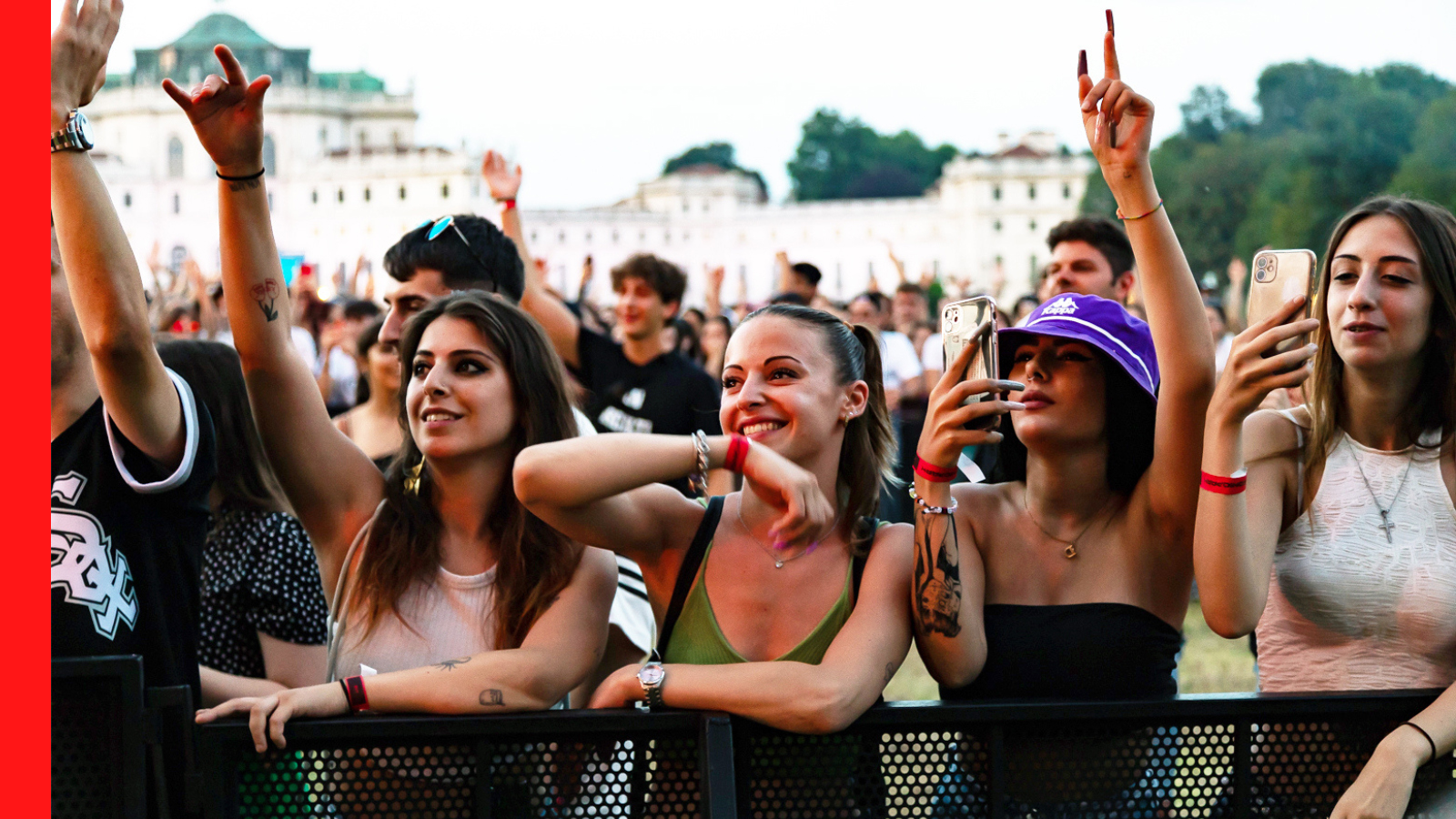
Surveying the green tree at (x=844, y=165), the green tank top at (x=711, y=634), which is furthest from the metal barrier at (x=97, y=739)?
the green tree at (x=844, y=165)

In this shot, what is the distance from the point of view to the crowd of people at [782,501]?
2254 mm

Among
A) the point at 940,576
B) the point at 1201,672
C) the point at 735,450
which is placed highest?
the point at 735,450

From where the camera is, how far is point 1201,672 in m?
7.13

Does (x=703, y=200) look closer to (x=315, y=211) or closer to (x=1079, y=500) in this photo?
(x=315, y=211)

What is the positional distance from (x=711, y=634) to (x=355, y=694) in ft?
1.92

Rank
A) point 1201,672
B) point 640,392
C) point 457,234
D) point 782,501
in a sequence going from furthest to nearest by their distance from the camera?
point 1201,672 < point 640,392 < point 457,234 < point 782,501

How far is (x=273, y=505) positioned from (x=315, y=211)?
333ft

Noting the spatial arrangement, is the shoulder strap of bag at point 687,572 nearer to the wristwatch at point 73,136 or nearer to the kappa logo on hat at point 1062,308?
the kappa logo on hat at point 1062,308

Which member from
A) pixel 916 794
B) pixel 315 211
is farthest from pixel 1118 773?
pixel 315 211

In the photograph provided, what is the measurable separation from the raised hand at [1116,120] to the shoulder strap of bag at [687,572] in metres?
0.90

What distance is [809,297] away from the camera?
7.92 meters

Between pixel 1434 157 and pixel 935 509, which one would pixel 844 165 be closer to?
pixel 1434 157

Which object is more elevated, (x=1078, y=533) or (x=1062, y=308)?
(x=1062, y=308)

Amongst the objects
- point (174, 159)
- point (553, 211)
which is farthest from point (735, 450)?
point (174, 159)
